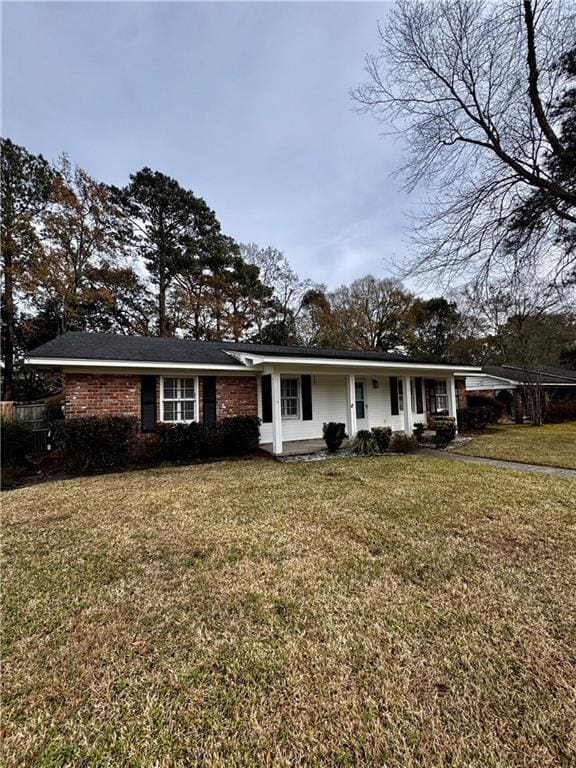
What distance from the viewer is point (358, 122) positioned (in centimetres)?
894

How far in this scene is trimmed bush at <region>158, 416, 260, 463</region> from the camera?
8609 mm

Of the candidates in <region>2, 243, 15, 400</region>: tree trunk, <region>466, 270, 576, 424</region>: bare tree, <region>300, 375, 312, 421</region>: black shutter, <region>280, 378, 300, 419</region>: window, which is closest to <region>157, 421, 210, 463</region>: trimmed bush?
<region>280, 378, 300, 419</region>: window

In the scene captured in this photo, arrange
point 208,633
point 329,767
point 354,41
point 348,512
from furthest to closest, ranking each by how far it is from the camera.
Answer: point 354,41 → point 348,512 → point 208,633 → point 329,767

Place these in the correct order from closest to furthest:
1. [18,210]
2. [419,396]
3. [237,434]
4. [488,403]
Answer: [237,434] → [419,396] → [18,210] → [488,403]

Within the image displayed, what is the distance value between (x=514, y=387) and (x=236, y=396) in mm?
16752

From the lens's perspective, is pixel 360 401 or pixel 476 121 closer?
pixel 476 121

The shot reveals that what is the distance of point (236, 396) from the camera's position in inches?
400

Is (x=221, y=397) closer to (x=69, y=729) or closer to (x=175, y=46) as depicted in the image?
(x=69, y=729)

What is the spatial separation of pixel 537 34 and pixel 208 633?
12.9 m

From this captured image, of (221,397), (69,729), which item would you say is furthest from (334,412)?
(69,729)

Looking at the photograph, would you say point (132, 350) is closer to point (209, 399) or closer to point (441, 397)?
point (209, 399)

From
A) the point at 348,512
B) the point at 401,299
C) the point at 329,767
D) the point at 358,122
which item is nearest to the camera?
the point at 329,767

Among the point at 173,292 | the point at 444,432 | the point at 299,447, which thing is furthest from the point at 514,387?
the point at 173,292

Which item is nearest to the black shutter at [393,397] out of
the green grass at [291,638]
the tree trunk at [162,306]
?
the green grass at [291,638]
